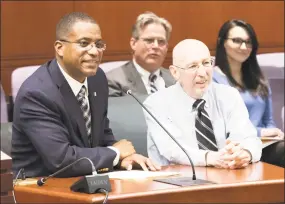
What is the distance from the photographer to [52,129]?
1.98m

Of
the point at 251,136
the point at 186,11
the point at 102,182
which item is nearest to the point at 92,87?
the point at 251,136

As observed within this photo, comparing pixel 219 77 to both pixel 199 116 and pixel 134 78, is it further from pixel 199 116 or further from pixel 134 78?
pixel 134 78

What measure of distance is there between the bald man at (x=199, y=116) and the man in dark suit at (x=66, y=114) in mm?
118

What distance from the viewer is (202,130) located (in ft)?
6.78

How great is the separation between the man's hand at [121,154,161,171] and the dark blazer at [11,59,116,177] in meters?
0.04

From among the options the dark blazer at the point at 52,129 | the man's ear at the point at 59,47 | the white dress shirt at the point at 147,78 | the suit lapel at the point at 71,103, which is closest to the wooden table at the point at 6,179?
the dark blazer at the point at 52,129

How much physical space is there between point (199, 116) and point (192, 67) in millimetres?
149

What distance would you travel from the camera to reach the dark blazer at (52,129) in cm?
196

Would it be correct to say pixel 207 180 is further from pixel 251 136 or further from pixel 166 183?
pixel 251 136

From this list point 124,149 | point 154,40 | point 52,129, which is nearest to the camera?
point 52,129

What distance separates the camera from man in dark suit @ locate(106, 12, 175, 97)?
8.39 ft

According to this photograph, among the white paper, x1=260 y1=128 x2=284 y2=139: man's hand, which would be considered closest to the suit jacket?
x1=260 y1=128 x2=284 y2=139: man's hand

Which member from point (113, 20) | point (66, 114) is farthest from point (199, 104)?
point (113, 20)

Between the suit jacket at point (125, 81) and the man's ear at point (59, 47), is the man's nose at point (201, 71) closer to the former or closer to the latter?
the man's ear at point (59, 47)
